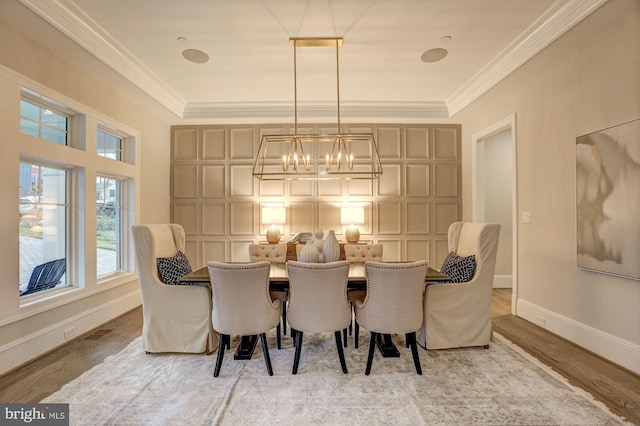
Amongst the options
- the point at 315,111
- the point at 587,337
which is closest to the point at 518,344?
the point at 587,337

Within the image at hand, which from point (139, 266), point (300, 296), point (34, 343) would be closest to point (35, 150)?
point (139, 266)

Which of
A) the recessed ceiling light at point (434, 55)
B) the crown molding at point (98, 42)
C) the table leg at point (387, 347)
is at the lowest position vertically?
the table leg at point (387, 347)

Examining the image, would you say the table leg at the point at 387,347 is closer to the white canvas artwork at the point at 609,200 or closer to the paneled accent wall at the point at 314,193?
the white canvas artwork at the point at 609,200

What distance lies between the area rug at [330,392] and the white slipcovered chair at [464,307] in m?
0.12

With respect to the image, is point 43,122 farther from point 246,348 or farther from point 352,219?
point 352,219

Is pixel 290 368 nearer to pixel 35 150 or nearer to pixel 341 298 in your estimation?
pixel 341 298

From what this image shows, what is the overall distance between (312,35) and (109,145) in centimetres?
286

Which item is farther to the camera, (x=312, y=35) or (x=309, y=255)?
(x=312, y=35)

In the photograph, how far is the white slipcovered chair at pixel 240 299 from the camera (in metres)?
2.14

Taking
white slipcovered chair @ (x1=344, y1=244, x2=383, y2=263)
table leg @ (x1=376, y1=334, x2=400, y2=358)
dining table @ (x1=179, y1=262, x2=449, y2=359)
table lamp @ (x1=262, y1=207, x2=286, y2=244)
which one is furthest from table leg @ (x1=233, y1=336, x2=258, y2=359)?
table lamp @ (x1=262, y1=207, x2=286, y2=244)

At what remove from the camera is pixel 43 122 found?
284 cm

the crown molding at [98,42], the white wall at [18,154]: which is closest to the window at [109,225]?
the white wall at [18,154]

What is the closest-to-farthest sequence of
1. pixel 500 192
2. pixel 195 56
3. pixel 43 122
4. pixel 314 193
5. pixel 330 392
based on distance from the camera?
pixel 330 392 → pixel 43 122 → pixel 195 56 → pixel 500 192 → pixel 314 193

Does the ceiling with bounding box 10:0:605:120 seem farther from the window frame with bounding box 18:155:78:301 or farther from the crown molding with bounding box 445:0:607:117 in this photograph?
the window frame with bounding box 18:155:78:301
